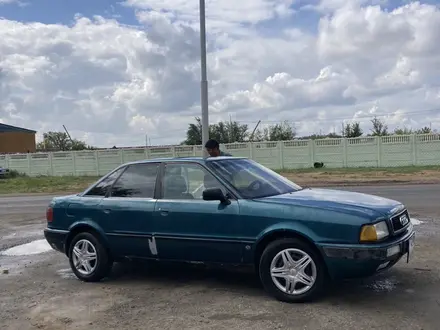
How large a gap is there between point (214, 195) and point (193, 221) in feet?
1.50

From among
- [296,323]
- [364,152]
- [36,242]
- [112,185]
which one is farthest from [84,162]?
[296,323]

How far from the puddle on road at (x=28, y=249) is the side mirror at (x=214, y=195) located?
4479mm

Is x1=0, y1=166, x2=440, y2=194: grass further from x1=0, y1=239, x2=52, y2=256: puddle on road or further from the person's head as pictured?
the person's head

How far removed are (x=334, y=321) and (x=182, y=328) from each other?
4.56 feet

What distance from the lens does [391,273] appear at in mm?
6824

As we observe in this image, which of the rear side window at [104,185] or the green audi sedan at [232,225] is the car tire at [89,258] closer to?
the green audi sedan at [232,225]

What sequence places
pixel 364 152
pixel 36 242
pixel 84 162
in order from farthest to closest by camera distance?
pixel 84 162 → pixel 364 152 → pixel 36 242

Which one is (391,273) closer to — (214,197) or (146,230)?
(214,197)

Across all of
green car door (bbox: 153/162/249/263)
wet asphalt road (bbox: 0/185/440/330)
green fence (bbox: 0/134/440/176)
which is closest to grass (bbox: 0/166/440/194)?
green fence (bbox: 0/134/440/176)

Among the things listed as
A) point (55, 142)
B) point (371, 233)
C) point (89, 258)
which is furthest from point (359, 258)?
point (55, 142)

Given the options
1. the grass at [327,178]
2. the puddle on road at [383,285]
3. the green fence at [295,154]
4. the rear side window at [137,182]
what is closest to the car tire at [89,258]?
the rear side window at [137,182]

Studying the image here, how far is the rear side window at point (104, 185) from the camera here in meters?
7.21

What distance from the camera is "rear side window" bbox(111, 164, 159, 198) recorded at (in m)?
6.88

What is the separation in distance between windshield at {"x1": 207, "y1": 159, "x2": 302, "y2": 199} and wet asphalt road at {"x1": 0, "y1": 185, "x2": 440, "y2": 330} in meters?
1.11
